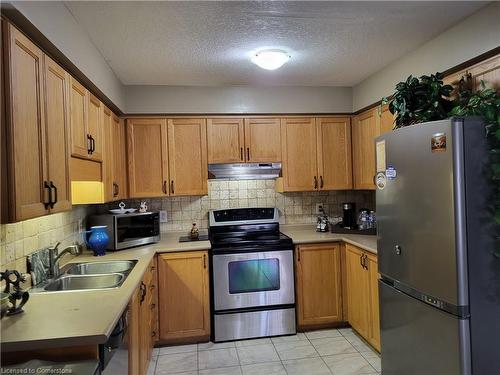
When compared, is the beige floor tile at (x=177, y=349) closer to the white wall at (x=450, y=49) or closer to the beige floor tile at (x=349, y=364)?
the beige floor tile at (x=349, y=364)

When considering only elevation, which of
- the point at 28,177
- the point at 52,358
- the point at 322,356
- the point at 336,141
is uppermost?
the point at 336,141

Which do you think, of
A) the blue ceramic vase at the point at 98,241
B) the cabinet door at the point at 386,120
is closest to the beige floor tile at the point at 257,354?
the blue ceramic vase at the point at 98,241

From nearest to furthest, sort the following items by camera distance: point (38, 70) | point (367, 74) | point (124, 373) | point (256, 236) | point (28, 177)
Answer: point (28, 177)
point (38, 70)
point (124, 373)
point (367, 74)
point (256, 236)

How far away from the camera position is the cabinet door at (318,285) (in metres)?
3.20

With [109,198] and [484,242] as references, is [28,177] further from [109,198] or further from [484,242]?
[484,242]

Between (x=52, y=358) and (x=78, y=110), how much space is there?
4.67 feet

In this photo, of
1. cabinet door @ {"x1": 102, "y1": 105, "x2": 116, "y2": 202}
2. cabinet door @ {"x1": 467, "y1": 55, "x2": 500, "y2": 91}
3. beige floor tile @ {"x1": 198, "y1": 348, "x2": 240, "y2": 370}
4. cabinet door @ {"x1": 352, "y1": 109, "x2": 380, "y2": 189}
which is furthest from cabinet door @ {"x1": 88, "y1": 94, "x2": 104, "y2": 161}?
cabinet door @ {"x1": 467, "y1": 55, "x2": 500, "y2": 91}

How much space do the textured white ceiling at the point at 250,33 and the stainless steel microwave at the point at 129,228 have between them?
123cm

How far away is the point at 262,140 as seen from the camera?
351 centimetres

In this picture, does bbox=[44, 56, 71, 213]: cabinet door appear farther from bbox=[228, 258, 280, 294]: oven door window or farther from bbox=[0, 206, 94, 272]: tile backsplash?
bbox=[228, 258, 280, 294]: oven door window

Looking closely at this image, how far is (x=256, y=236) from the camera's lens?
11.3ft

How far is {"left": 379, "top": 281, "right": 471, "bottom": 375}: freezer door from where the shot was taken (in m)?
1.65

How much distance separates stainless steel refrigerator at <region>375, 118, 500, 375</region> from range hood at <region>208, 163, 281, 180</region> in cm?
161

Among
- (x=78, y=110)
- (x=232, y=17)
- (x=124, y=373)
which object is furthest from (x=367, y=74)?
(x=124, y=373)
